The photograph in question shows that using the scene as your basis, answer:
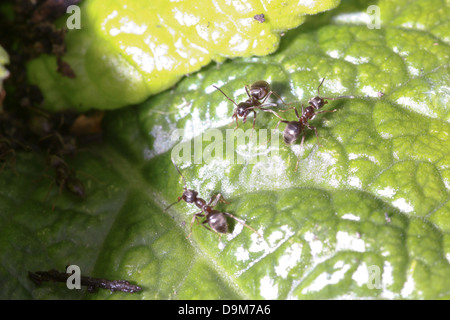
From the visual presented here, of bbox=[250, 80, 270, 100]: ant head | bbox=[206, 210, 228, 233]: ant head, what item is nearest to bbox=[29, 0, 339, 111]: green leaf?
bbox=[250, 80, 270, 100]: ant head

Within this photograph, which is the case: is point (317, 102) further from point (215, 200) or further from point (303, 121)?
point (215, 200)

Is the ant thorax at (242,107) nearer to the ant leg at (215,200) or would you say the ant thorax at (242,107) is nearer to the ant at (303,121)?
the ant at (303,121)

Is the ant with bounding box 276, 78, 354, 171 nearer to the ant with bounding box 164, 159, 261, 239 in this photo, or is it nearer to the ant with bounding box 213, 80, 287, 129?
the ant with bounding box 213, 80, 287, 129

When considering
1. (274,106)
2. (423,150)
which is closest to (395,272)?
(423,150)

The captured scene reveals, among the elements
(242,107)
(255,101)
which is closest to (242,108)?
(242,107)
